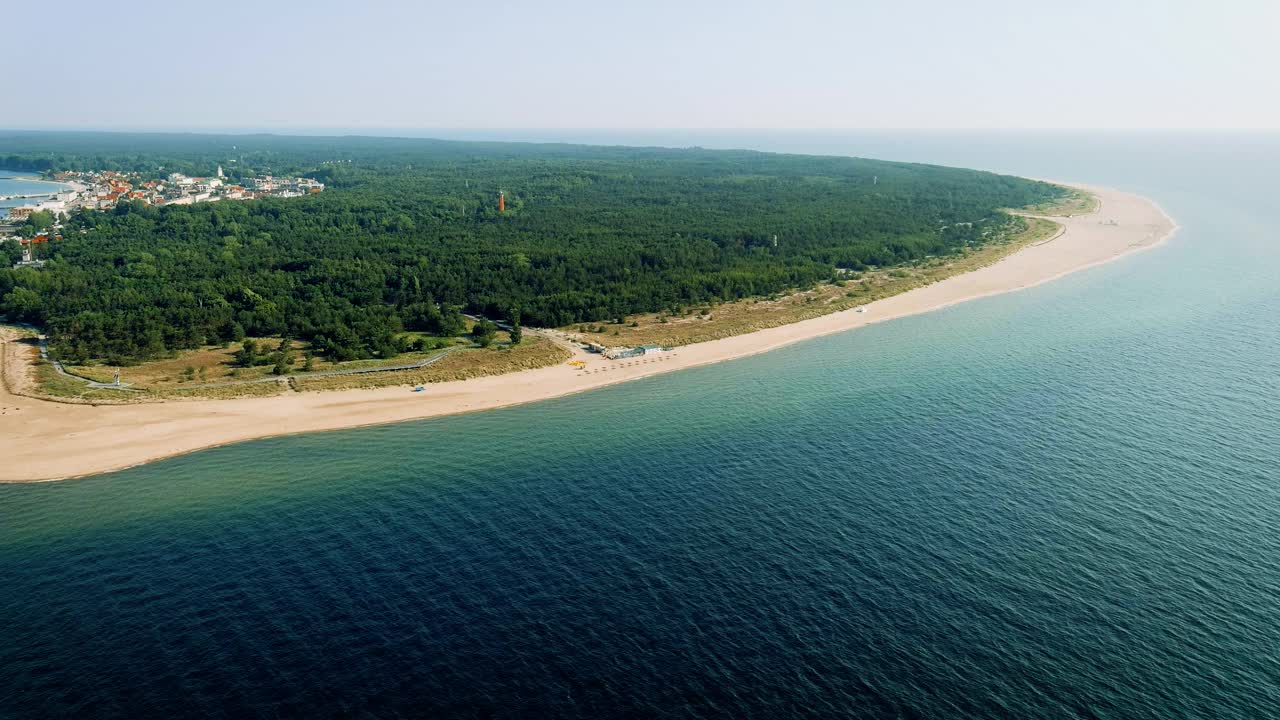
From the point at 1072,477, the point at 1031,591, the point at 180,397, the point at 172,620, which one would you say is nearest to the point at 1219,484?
the point at 1072,477

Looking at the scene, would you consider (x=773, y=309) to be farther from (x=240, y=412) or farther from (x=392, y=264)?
(x=240, y=412)

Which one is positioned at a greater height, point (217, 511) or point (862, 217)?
point (862, 217)

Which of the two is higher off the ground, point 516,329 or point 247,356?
point 516,329

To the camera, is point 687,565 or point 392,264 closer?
point 687,565

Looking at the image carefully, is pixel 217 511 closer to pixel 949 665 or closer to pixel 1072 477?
pixel 949 665

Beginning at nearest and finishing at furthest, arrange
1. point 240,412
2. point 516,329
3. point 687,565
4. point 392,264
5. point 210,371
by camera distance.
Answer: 1. point 687,565
2. point 240,412
3. point 210,371
4. point 516,329
5. point 392,264

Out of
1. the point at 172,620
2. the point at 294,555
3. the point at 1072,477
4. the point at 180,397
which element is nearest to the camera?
the point at 172,620

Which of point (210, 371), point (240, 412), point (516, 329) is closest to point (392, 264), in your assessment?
point (516, 329)
